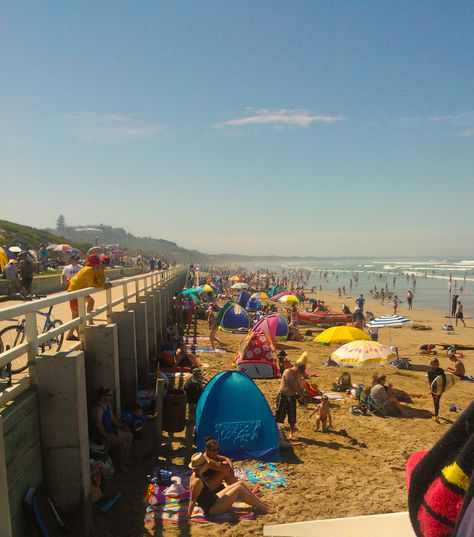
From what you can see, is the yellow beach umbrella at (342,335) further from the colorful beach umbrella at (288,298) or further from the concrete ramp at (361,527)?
the colorful beach umbrella at (288,298)

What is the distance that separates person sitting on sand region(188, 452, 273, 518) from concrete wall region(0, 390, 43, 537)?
1.99 meters

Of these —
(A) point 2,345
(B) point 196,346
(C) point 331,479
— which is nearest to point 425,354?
(B) point 196,346

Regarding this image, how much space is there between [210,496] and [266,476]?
4.54ft

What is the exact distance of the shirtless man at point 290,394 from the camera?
8.62 m

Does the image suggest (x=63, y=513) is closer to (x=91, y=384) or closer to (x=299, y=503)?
(x=91, y=384)

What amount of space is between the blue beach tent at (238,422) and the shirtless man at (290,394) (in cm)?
94

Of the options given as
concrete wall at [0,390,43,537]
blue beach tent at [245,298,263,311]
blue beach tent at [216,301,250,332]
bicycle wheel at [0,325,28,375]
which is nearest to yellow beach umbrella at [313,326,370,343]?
blue beach tent at [216,301,250,332]

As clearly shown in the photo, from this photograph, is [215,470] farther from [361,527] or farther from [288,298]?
[288,298]

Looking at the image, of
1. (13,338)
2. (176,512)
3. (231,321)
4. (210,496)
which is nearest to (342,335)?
(231,321)

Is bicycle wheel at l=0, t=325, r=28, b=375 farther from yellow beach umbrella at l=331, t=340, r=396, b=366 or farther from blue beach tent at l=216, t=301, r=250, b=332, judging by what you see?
blue beach tent at l=216, t=301, r=250, b=332

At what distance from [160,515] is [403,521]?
17.5ft

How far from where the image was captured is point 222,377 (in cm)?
791

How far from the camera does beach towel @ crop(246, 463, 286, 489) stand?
22.1 feet

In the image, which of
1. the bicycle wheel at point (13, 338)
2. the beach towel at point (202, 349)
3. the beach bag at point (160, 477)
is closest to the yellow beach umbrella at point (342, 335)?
the beach towel at point (202, 349)
